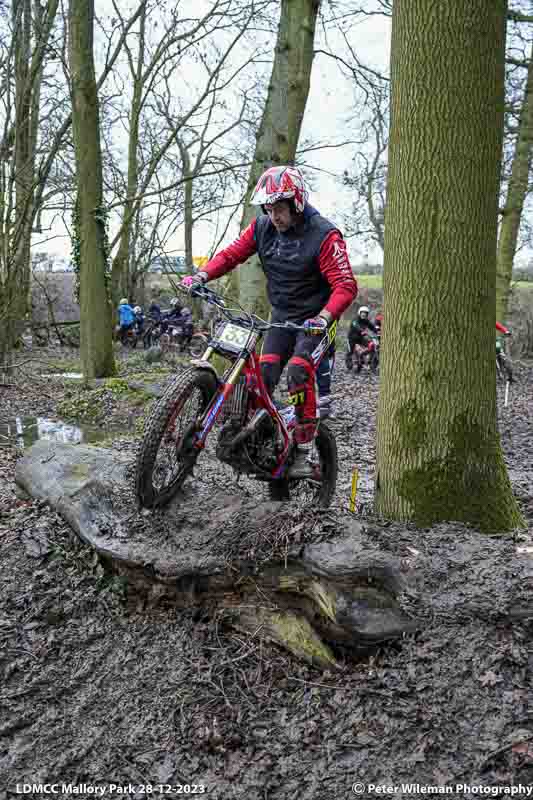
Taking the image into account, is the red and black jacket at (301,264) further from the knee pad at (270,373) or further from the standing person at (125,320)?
the standing person at (125,320)

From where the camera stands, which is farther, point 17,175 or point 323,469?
point 17,175

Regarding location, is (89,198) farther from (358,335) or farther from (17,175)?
(358,335)

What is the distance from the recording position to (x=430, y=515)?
3.64 metres

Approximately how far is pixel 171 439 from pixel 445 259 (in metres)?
1.79

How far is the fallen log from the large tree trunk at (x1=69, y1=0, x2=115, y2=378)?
9227 mm

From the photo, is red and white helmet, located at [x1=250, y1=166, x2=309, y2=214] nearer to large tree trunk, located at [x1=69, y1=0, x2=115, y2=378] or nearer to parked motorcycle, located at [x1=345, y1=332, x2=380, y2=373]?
large tree trunk, located at [x1=69, y1=0, x2=115, y2=378]

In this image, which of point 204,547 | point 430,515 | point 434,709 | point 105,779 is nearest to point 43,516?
point 204,547

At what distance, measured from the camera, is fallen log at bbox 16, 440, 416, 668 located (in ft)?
9.76

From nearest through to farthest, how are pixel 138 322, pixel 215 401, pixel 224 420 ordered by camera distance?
pixel 215 401, pixel 224 420, pixel 138 322

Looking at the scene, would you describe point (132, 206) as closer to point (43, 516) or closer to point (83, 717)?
point (43, 516)

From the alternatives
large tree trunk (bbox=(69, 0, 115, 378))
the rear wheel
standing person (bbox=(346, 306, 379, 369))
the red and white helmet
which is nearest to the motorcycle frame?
the rear wheel

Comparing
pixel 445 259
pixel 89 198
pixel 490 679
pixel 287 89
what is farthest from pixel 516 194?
pixel 490 679

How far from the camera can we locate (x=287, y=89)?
9.36m

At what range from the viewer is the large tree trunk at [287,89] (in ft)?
30.5
